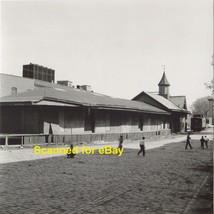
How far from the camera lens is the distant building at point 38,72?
51562mm

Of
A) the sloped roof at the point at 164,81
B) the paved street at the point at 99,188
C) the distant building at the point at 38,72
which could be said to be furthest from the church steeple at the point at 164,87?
the paved street at the point at 99,188

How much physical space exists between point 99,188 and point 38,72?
46.7 m

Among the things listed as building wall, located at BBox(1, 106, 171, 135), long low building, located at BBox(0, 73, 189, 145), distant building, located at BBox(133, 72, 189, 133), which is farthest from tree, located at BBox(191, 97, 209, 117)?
building wall, located at BBox(1, 106, 171, 135)

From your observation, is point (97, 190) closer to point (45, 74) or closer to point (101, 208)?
point (101, 208)

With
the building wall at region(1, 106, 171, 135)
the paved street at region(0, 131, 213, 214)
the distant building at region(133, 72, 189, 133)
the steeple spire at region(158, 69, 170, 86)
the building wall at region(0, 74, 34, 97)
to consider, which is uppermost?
the steeple spire at region(158, 69, 170, 86)

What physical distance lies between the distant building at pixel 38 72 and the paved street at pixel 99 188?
133 ft

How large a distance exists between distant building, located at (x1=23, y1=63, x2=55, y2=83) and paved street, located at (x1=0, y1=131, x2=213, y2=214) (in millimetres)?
40552

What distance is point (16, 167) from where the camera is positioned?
1184 centimetres

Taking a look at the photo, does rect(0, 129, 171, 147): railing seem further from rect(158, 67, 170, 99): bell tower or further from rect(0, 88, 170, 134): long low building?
rect(158, 67, 170, 99): bell tower

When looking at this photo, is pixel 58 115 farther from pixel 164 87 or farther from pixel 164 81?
pixel 164 81

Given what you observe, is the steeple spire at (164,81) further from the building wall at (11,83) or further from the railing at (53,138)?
the railing at (53,138)

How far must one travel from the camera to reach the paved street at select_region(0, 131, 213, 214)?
6645 mm

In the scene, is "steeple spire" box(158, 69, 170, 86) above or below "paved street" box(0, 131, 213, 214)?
above

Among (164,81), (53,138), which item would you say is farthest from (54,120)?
(164,81)
